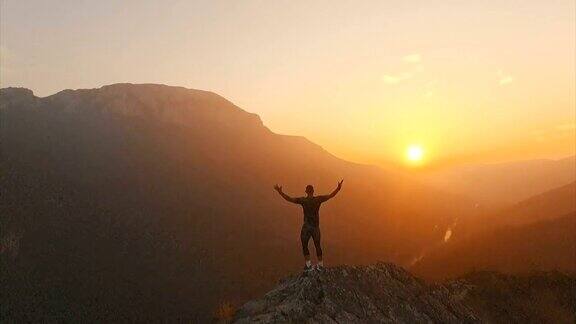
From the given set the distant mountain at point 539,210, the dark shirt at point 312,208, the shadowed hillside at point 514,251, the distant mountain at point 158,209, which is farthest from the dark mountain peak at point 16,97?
the dark shirt at point 312,208

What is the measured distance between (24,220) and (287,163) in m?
85.0

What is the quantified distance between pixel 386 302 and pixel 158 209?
290 feet

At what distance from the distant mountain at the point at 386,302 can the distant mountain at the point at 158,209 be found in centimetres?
4960

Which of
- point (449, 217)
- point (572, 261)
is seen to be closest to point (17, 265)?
point (572, 261)

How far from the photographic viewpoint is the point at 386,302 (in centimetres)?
1172

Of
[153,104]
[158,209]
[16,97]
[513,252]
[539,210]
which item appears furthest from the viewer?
[153,104]

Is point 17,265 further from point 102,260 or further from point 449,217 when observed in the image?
point 449,217

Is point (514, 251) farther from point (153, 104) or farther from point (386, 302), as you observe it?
point (153, 104)

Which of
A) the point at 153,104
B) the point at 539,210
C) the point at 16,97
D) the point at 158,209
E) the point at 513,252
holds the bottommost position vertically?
the point at 513,252

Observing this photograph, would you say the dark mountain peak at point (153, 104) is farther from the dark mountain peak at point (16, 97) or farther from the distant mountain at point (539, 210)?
the distant mountain at point (539, 210)

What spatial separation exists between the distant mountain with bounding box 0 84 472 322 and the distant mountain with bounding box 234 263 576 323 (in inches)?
1953

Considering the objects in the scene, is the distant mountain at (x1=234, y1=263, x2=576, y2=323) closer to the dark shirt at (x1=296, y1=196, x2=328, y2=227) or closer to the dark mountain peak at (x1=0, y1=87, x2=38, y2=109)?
the dark shirt at (x1=296, y1=196, x2=328, y2=227)

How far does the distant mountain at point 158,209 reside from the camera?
65438mm

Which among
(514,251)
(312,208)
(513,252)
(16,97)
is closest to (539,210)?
(514,251)
